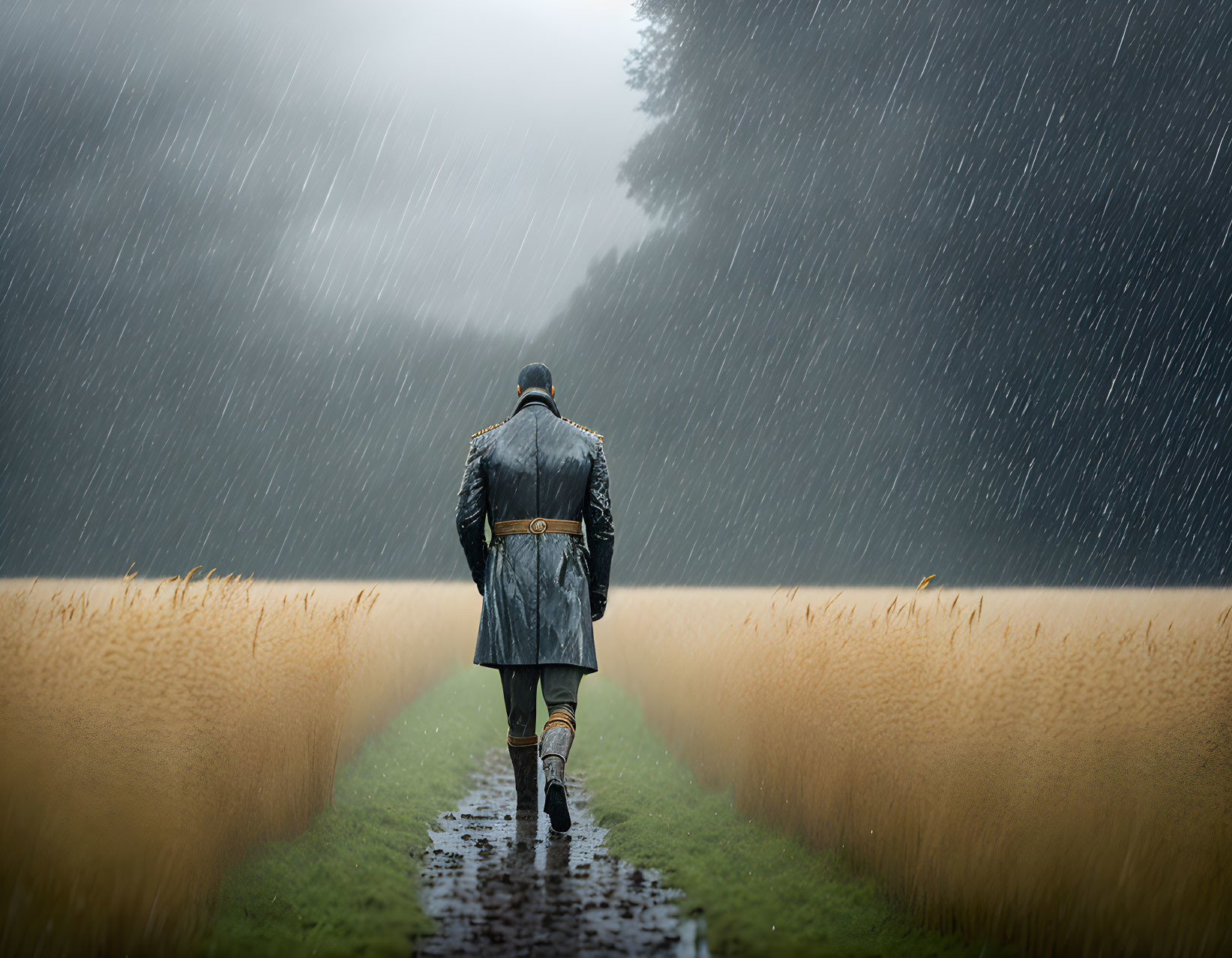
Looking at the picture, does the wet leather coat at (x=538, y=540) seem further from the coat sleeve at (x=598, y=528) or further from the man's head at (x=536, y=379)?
the man's head at (x=536, y=379)

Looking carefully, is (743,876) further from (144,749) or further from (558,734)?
(144,749)

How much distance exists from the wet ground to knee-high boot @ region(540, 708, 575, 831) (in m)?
0.17

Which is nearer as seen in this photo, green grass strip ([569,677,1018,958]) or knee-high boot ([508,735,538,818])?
green grass strip ([569,677,1018,958])

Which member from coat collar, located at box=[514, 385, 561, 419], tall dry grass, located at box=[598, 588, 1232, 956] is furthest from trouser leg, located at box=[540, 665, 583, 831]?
coat collar, located at box=[514, 385, 561, 419]

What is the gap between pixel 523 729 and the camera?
5234 mm

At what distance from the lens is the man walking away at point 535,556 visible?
5.11 m

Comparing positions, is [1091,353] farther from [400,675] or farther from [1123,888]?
[1123,888]

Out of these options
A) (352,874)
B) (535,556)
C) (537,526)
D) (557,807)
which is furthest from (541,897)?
(537,526)

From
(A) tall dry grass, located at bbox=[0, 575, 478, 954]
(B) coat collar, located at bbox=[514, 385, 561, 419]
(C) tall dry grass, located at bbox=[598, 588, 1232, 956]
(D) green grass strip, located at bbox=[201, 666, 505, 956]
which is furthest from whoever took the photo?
(B) coat collar, located at bbox=[514, 385, 561, 419]

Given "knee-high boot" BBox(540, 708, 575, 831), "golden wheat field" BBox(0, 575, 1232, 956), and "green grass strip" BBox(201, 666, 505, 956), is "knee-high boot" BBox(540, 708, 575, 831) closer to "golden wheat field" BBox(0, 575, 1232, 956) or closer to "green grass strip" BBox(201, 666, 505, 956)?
"green grass strip" BBox(201, 666, 505, 956)

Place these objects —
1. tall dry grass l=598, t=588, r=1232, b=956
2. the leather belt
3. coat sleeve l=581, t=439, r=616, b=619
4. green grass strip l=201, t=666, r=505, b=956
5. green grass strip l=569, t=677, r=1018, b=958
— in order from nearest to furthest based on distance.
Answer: tall dry grass l=598, t=588, r=1232, b=956
green grass strip l=201, t=666, r=505, b=956
green grass strip l=569, t=677, r=1018, b=958
the leather belt
coat sleeve l=581, t=439, r=616, b=619

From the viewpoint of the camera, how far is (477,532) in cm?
539

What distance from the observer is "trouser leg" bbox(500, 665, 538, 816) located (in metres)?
5.23

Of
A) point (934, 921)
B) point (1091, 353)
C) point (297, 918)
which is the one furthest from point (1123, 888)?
point (1091, 353)
